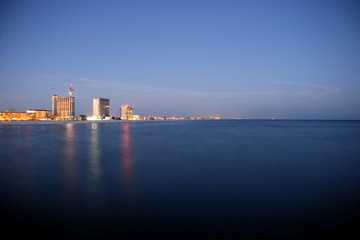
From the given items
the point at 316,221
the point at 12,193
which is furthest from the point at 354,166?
the point at 12,193

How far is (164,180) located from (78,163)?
703 centimetres

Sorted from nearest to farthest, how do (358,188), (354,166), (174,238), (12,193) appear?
1. (174,238)
2. (12,193)
3. (358,188)
4. (354,166)

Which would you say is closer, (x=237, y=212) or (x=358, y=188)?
(x=237, y=212)

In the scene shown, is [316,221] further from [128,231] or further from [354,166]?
[354,166]

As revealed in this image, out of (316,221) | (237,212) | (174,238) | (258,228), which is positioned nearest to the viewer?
(174,238)

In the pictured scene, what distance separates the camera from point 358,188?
29.9 ft

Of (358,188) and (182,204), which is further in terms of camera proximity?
(358,188)

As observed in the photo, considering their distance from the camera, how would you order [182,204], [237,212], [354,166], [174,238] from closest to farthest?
[174,238] < [237,212] < [182,204] < [354,166]

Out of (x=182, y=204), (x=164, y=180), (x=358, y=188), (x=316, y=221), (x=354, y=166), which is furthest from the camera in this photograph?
(x=354, y=166)

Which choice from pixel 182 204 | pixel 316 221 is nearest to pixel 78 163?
pixel 182 204

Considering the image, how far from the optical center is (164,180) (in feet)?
→ 33.1

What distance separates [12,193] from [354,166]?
18929 millimetres

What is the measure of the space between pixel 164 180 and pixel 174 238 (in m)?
4.92

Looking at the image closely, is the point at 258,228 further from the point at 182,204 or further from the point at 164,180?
the point at 164,180
